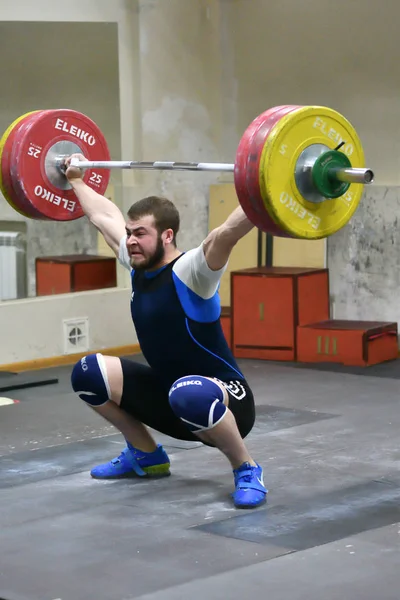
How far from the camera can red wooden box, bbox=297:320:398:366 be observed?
6613mm

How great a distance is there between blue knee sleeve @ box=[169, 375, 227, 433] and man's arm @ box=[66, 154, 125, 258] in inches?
25.7

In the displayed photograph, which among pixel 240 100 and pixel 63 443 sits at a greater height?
pixel 240 100

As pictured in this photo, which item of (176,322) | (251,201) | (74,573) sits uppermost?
(251,201)

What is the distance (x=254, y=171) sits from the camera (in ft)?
11.6

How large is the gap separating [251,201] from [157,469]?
3.80 ft

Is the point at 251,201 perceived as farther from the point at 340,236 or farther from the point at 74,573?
the point at 340,236

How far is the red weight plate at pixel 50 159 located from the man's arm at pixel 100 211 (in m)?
0.11

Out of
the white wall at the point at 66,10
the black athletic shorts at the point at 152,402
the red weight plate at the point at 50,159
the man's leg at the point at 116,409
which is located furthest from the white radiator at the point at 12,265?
the black athletic shorts at the point at 152,402

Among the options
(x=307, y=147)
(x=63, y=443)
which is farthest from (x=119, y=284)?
(x=307, y=147)

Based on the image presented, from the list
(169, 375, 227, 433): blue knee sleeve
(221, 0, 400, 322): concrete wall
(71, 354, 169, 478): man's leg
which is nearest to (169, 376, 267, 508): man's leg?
(169, 375, 227, 433): blue knee sleeve

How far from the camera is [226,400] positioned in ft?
12.6

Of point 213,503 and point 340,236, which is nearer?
point 213,503

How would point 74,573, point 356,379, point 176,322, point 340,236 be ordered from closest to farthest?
1. point 74,573
2. point 176,322
3. point 356,379
4. point 340,236

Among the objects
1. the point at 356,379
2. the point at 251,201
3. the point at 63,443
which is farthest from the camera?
the point at 356,379
